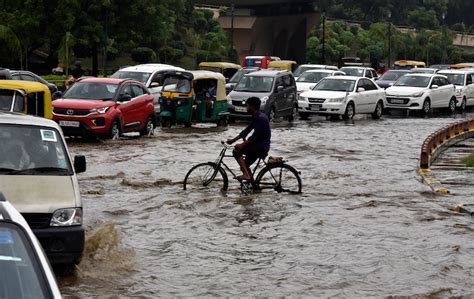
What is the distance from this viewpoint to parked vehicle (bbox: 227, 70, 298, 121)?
30.6 meters

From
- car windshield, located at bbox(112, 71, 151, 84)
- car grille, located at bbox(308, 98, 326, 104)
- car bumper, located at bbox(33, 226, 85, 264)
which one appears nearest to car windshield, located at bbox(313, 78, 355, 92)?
car grille, located at bbox(308, 98, 326, 104)

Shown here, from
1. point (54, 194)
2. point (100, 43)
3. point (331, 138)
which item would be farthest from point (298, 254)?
point (100, 43)

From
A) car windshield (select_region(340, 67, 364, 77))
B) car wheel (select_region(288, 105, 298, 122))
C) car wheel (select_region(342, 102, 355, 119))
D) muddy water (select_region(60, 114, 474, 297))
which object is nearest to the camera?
muddy water (select_region(60, 114, 474, 297))

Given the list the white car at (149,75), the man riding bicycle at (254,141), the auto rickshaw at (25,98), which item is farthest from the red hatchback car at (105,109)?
the man riding bicycle at (254,141)

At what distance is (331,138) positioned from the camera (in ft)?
88.5

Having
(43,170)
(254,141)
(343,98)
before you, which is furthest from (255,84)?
(43,170)

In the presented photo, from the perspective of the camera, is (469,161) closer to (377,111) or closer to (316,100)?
(316,100)

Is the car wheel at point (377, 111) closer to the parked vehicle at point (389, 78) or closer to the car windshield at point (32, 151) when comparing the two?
the parked vehicle at point (389, 78)

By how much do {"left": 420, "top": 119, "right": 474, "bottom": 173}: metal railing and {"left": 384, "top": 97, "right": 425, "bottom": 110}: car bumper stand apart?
8.59m

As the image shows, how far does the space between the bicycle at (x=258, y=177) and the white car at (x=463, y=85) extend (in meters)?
25.1

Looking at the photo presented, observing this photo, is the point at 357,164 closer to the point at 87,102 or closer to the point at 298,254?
the point at 87,102

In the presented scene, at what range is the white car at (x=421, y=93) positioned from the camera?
119ft

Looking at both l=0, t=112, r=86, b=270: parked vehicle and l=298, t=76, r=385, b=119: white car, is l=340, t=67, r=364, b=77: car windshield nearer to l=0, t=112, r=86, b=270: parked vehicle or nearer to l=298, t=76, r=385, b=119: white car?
l=298, t=76, r=385, b=119: white car

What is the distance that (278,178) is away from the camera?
1593 cm
